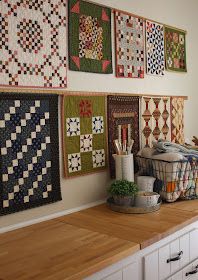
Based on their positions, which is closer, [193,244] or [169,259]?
[169,259]

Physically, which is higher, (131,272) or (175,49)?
(175,49)

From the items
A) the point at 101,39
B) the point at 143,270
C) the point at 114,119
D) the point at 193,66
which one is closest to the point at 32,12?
the point at 101,39

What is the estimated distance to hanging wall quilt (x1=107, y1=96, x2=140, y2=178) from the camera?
2.43 m

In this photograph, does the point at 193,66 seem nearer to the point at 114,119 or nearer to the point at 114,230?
the point at 114,119

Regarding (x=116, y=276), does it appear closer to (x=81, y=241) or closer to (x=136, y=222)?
(x=81, y=241)

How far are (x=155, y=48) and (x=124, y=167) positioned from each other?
3.40ft

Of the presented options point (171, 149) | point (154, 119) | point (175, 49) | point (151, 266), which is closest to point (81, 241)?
point (151, 266)

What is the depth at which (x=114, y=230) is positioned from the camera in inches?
73.1

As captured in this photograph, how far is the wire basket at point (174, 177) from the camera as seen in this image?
2.33 metres

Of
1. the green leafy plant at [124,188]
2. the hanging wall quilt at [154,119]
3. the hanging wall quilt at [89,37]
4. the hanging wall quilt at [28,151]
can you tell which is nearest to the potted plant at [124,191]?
the green leafy plant at [124,188]

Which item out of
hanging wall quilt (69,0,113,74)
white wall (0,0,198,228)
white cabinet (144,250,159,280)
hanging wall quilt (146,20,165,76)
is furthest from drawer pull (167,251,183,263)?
hanging wall quilt (146,20,165,76)

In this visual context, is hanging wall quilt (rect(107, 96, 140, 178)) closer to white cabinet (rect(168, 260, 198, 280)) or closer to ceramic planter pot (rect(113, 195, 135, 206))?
ceramic planter pot (rect(113, 195, 135, 206))

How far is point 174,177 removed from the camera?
232 cm

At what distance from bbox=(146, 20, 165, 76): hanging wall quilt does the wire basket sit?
76 cm
